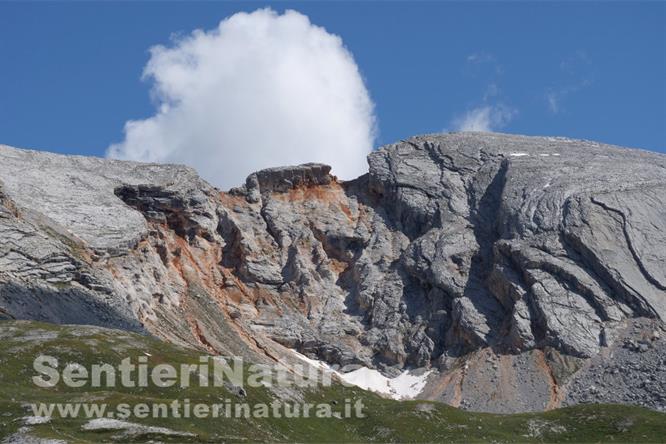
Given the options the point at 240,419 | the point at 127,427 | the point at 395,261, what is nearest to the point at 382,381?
the point at 395,261

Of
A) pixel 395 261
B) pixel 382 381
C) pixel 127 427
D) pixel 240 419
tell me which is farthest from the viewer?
pixel 395 261

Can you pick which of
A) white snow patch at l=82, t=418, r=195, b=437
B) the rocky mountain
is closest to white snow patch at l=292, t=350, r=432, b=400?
the rocky mountain

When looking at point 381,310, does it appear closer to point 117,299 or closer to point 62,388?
point 117,299

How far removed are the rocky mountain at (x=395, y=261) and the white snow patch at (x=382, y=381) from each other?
1483 mm

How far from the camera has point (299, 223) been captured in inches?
6644

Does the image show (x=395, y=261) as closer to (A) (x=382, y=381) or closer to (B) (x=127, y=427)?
(A) (x=382, y=381)

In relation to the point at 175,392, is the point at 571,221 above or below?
above

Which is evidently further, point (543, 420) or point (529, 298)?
point (529, 298)

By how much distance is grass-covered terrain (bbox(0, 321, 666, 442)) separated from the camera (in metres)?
77.1

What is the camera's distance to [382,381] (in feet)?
476

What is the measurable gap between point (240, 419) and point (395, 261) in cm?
7992

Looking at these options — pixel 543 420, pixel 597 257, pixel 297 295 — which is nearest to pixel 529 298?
pixel 597 257

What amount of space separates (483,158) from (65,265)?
252 feet

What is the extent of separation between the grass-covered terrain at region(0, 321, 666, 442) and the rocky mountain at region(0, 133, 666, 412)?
18046 millimetres
